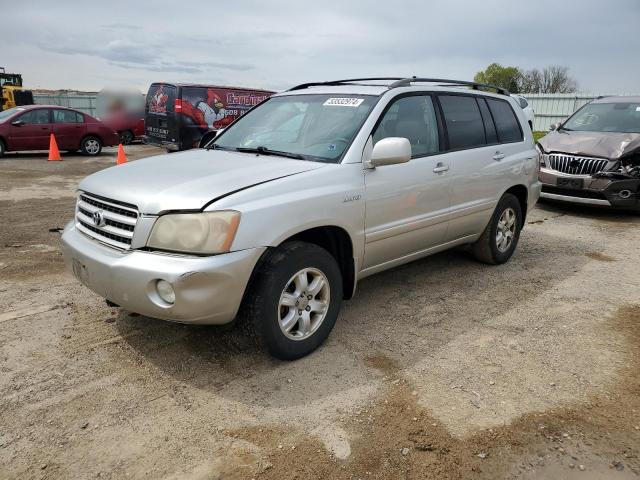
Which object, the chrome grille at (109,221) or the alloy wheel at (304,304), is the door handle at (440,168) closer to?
the alloy wheel at (304,304)

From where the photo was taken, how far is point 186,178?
10.9 feet

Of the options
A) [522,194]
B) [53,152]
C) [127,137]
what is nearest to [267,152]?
[522,194]

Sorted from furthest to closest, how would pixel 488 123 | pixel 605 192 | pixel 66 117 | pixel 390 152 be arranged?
pixel 66 117, pixel 605 192, pixel 488 123, pixel 390 152

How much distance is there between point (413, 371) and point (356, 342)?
0.53 meters

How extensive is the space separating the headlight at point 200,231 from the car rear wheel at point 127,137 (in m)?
17.7

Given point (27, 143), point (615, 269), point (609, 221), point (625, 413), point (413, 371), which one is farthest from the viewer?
point (27, 143)

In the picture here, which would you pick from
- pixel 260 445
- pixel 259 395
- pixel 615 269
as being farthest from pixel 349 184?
pixel 615 269

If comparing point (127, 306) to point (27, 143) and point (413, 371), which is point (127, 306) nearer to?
point (413, 371)

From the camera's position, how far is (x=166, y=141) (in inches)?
519

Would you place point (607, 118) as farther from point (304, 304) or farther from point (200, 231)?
point (200, 231)

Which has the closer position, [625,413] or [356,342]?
[625,413]

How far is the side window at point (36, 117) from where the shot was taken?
46.9 feet

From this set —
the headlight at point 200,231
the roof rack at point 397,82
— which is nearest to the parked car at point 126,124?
the roof rack at point 397,82

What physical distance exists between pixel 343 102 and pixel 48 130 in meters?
13.3
